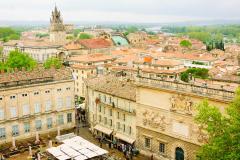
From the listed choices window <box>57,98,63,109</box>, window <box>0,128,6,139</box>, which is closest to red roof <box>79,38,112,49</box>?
window <box>57,98,63,109</box>

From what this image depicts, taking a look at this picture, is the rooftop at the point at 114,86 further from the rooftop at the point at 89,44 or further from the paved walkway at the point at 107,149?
the rooftop at the point at 89,44

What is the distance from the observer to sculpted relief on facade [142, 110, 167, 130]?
3812cm

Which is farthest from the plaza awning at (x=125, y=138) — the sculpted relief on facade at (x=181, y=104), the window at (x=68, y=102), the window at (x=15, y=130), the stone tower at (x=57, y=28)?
the stone tower at (x=57, y=28)

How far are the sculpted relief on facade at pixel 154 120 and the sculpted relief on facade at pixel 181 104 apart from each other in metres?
2.13

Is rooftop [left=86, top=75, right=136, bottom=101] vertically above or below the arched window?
above

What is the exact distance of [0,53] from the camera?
147875 mm

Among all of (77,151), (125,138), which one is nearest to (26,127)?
(77,151)

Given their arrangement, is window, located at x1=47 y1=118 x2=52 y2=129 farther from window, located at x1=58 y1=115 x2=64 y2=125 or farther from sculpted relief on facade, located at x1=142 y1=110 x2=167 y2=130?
sculpted relief on facade, located at x1=142 y1=110 x2=167 y2=130

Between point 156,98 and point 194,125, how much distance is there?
5.47 meters

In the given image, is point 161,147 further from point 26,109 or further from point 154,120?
point 26,109

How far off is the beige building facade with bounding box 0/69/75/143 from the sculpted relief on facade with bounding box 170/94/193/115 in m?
19.0

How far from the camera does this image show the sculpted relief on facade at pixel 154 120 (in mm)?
38122

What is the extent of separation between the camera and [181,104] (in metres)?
35.9

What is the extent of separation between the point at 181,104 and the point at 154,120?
4.50m
